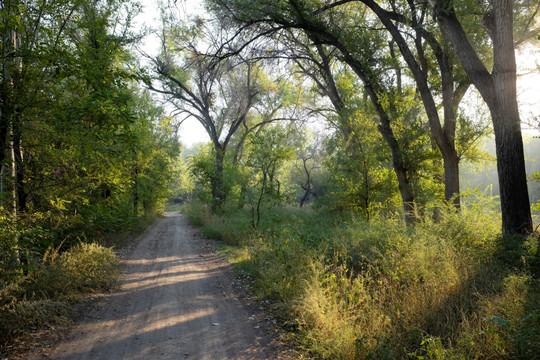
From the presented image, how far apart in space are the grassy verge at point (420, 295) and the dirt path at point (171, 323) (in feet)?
2.27

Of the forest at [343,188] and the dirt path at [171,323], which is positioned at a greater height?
the forest at [343,188]

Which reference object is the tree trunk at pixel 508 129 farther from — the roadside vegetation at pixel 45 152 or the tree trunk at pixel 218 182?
the tree trunk at pixel 218 182

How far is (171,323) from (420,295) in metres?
4.00

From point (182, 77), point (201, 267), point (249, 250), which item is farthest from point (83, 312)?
point (182, 77)

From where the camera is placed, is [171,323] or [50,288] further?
[50,288]

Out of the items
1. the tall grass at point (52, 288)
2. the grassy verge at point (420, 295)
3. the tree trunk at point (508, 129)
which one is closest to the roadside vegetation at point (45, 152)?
the tall grass at point (52, 288)

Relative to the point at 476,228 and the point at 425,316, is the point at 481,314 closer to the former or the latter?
the point at 425,316

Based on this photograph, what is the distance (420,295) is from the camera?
5062 mm

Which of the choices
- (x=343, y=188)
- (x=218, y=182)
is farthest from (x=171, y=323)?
(x=218, y=182)

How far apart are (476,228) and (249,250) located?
635 cm

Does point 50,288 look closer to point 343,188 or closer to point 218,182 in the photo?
point 343,188

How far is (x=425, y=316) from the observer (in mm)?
4727

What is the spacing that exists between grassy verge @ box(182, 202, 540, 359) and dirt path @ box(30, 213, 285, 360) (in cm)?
69

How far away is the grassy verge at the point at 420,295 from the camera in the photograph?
153 inches
